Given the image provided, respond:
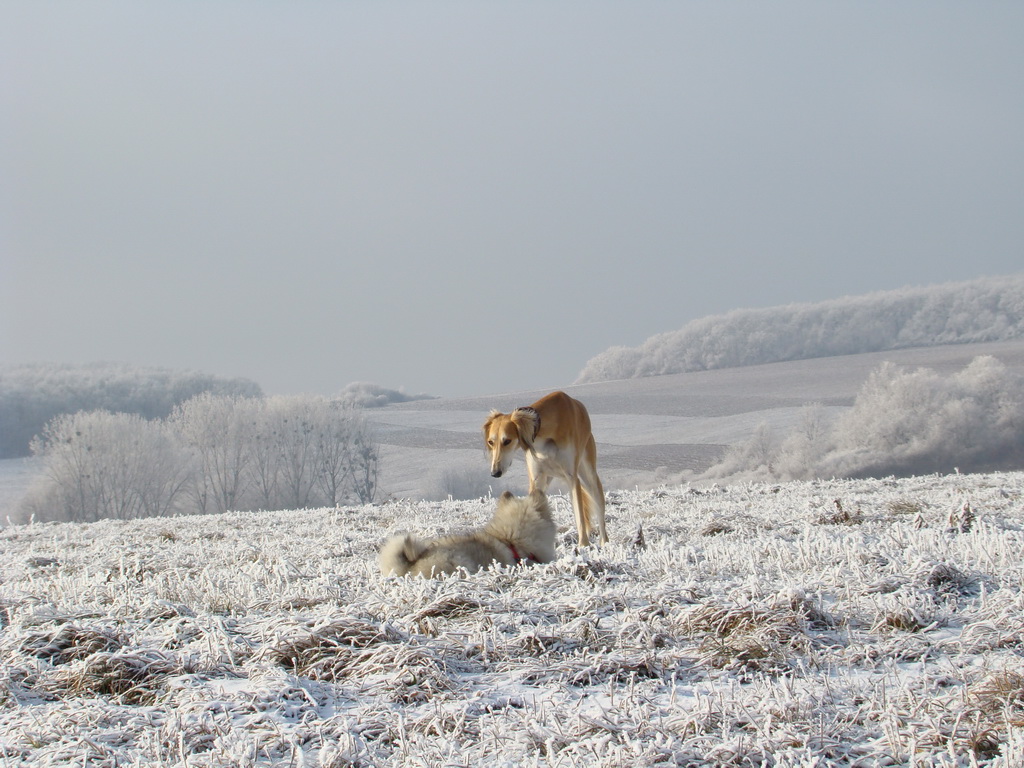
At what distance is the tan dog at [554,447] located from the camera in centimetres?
1042

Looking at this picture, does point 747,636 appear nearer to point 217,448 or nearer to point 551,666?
point 551,666

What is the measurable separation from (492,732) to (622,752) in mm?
518

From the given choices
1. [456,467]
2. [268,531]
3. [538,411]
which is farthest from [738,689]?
[456,467]

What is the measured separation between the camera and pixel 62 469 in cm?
4966

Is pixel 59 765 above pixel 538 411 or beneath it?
beneath

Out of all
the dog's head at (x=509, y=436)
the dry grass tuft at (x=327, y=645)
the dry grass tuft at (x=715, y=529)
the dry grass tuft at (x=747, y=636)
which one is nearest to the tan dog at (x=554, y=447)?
the dog's head at (x=509, y=436)

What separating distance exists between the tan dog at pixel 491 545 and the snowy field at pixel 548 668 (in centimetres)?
61

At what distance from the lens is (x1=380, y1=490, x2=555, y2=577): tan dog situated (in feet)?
22.6

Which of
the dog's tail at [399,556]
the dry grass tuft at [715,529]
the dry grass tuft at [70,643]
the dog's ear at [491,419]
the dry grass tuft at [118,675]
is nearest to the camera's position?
the dry grass tuft at [118,675]

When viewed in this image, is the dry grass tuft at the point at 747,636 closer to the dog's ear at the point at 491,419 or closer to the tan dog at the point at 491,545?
the tan dog at the point at 491,545

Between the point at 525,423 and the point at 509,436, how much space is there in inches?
11.0

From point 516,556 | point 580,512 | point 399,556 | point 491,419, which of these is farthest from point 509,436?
point 399,556

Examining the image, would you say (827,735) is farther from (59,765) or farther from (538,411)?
(538,411)

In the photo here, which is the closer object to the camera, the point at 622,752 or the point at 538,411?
the point at 622,752
